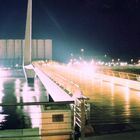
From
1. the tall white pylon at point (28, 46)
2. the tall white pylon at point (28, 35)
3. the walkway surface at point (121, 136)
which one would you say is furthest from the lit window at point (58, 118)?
the tall white pylon at point (28, 35)

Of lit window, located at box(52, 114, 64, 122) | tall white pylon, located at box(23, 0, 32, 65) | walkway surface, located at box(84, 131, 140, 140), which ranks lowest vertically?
walkway surface, located at box(84, 131, 140, 140)

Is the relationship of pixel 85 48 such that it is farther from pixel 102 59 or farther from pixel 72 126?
pixel 72 126

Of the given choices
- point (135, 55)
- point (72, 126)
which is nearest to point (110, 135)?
point (72, 126)

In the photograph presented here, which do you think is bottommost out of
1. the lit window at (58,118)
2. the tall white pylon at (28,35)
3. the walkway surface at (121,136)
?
the walkway surface at (121,136)

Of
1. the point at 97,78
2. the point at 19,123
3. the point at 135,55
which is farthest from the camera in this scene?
the point at 135,55

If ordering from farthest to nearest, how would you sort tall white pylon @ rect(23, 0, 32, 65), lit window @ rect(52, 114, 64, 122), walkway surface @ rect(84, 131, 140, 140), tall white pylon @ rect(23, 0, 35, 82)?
tall white pylon @ rect(23, 0, 32, 65), tall white pylon @ rect(23, 0, 35, 82), lit window @ rect(52, 114, 64, 122), walkway surface @ rect(84, 131, 140, 140)

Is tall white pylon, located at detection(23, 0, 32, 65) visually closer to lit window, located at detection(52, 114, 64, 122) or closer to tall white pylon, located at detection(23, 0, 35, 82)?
tall white pylon, located at detection(23, 0, 35, 82)

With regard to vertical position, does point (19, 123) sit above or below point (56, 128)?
below

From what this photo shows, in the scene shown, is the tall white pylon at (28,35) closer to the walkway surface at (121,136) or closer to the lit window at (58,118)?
the lit window at (58,118)

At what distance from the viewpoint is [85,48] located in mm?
142125

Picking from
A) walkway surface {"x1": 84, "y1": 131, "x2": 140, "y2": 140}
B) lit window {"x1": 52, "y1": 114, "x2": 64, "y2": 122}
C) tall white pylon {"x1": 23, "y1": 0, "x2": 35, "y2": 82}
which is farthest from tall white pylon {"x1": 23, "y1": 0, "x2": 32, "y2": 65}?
walkway surface {"x1": 84, "y1": 131, "x2": 140, "y2": 140}

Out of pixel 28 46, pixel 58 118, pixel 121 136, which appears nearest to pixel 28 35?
pixel 28 46

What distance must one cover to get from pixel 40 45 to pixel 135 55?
3151cm

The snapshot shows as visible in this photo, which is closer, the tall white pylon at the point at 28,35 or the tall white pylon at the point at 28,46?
the tall white pylon at the point at 28,46
